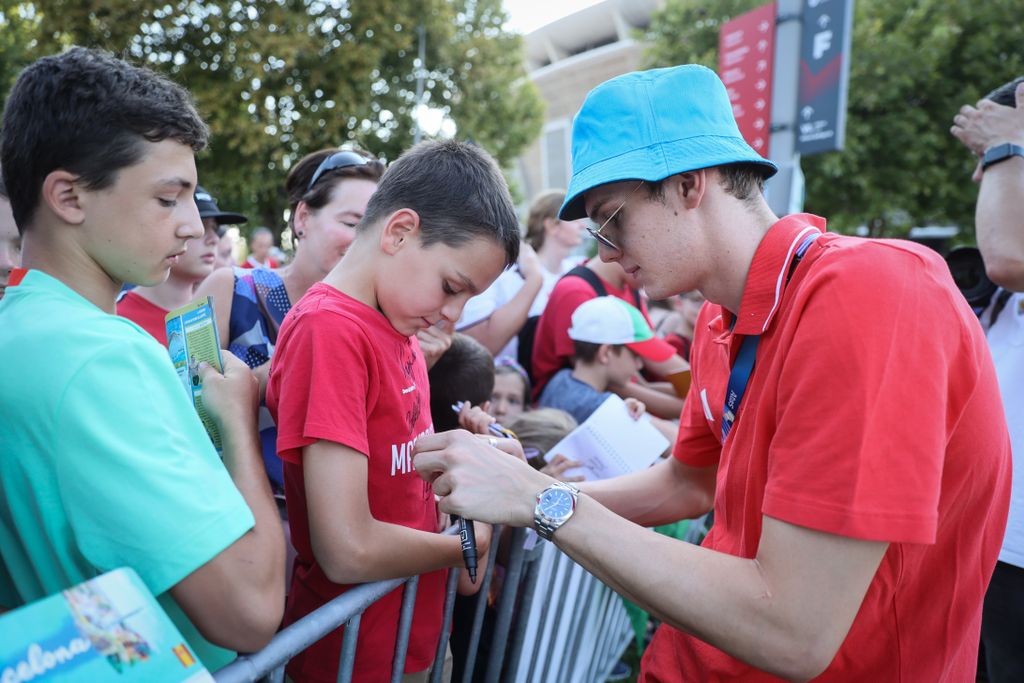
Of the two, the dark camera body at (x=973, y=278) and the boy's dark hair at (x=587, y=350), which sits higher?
the dark camera body at (x=973, y=278)

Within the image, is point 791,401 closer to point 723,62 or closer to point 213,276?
point 213,276

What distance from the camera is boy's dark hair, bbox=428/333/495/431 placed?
9.23 feet

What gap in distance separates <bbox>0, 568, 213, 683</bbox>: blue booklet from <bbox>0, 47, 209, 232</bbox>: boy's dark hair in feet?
2.31

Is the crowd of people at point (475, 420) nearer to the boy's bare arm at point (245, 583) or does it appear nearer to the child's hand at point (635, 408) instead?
the boy's bare arm at point (245, 583)

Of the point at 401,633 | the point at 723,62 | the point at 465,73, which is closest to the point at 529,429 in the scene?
the point at 401,633

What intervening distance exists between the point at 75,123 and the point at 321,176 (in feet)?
5.44

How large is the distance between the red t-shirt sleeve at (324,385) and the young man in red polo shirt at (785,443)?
0.22m

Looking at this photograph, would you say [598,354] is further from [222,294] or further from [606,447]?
[222,294]

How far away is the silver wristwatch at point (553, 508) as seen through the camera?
4.87ft

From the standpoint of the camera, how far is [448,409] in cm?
283

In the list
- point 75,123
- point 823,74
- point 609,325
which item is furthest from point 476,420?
point 823,74

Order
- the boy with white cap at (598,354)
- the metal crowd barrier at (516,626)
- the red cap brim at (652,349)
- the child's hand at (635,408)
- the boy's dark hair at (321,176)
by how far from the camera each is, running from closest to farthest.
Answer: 1. the metal crowd barrier at (516,626)
2. the boy's dark hair at (321,176)
3. the child's hand at (635,408)
4. the boy with white cap at (598,354)
5. the red cap brim at (652,349)

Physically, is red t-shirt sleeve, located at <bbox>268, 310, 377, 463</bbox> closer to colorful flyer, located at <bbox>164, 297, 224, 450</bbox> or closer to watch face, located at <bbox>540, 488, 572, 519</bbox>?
colorful flyer, located at <bbox>164, 297, 224, 450</bbox>

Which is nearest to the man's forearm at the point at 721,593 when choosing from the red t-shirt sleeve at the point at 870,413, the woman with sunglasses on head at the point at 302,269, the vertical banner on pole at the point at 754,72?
the red t-shirt sleeve at the point at 870,413
